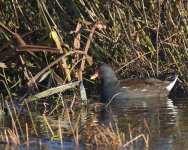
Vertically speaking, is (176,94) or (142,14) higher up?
(142,14)

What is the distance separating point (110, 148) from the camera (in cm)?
776

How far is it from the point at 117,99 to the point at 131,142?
5.37 meters

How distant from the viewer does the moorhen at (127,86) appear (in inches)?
520

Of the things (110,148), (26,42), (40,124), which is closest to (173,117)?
(40,124)

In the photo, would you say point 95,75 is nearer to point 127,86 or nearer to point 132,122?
point 127,86

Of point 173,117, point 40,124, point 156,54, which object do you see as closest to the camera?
point 40,124

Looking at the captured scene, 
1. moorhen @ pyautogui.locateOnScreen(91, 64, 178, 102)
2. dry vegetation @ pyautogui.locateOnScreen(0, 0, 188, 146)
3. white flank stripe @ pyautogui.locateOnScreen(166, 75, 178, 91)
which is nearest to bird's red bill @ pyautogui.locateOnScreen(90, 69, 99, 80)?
moorhen @ pyautogui.locateOnScreen(91, 64, 178, 102)

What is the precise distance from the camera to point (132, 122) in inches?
388

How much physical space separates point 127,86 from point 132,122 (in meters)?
3.43

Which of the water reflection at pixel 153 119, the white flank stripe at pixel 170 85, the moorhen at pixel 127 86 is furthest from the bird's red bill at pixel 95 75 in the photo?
the white flank stripe at pixel 170 85

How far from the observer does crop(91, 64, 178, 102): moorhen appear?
43.3 ft

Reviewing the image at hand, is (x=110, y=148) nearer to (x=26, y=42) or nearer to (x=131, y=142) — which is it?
(x=131, y=142)

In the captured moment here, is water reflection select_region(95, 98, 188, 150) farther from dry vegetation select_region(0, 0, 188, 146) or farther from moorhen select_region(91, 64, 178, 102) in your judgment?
dry vegetation select_region(0, 0, 188, 146)

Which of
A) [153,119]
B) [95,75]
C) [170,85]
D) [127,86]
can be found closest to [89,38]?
[95,75]
